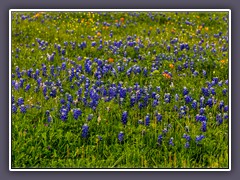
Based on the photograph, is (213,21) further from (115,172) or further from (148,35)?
(115,172)

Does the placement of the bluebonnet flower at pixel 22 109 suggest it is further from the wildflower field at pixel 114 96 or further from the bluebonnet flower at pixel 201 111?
the bluebonnet flower at pixel 201 111

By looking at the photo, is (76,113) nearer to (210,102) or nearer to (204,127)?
(204,127)

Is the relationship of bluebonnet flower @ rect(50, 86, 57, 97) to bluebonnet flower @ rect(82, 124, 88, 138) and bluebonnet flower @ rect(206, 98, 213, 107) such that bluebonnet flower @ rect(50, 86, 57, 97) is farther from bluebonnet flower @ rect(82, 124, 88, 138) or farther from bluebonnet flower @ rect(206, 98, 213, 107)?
bluebonnet flower @ rect(206, 98, 213, 107)

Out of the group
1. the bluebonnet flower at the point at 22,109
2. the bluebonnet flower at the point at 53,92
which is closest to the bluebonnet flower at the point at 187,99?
the bluebonnet flower at the point at 53,92

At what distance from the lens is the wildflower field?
5523 mm

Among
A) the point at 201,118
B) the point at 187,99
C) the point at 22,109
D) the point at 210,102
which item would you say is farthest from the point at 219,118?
the point at 22,109

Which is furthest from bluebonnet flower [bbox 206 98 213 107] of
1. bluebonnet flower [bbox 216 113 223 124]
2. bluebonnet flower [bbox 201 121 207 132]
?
bluebonnet flower [bbox 201 121 207 132]

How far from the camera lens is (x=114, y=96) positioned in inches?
249

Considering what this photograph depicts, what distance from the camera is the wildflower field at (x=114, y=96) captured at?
18.1 feet

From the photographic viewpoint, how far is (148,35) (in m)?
8.59
